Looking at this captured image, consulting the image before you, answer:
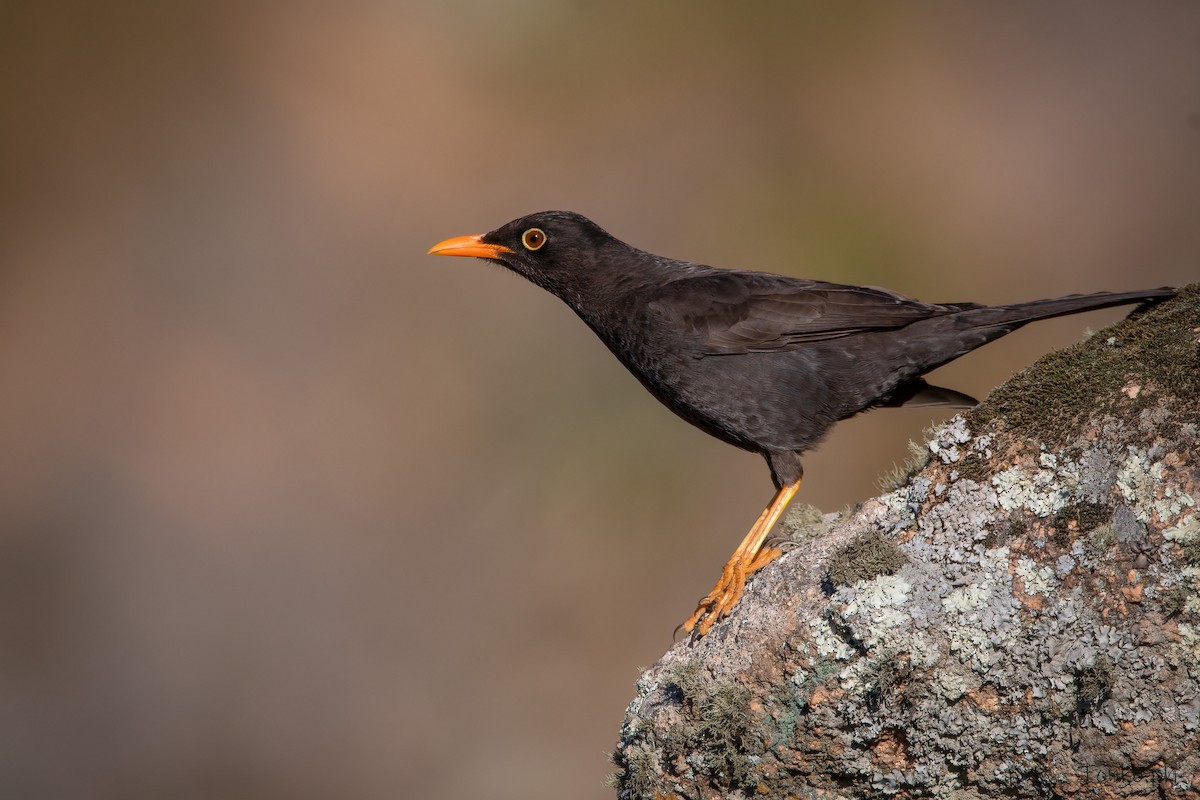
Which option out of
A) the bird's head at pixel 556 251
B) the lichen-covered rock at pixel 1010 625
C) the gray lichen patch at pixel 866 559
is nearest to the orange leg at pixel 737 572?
the lichen-covered rock at pixel 1010 625

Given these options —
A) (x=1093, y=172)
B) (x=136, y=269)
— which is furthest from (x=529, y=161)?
(x=1093, y=172)

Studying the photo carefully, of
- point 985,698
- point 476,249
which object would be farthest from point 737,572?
point 476,249

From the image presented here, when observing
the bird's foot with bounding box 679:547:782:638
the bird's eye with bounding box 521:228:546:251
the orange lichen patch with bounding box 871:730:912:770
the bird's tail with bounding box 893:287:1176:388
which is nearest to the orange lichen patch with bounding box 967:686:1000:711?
the orange lichen patch with bounding box 871:730:912:770

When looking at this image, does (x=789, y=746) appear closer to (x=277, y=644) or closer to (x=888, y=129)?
(x=277, y=644)

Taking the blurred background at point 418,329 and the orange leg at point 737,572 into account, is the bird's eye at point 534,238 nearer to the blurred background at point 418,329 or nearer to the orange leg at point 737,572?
the orange leg at point 737,572

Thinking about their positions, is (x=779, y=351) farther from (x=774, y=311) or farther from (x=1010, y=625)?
(x=1010, y=625)
